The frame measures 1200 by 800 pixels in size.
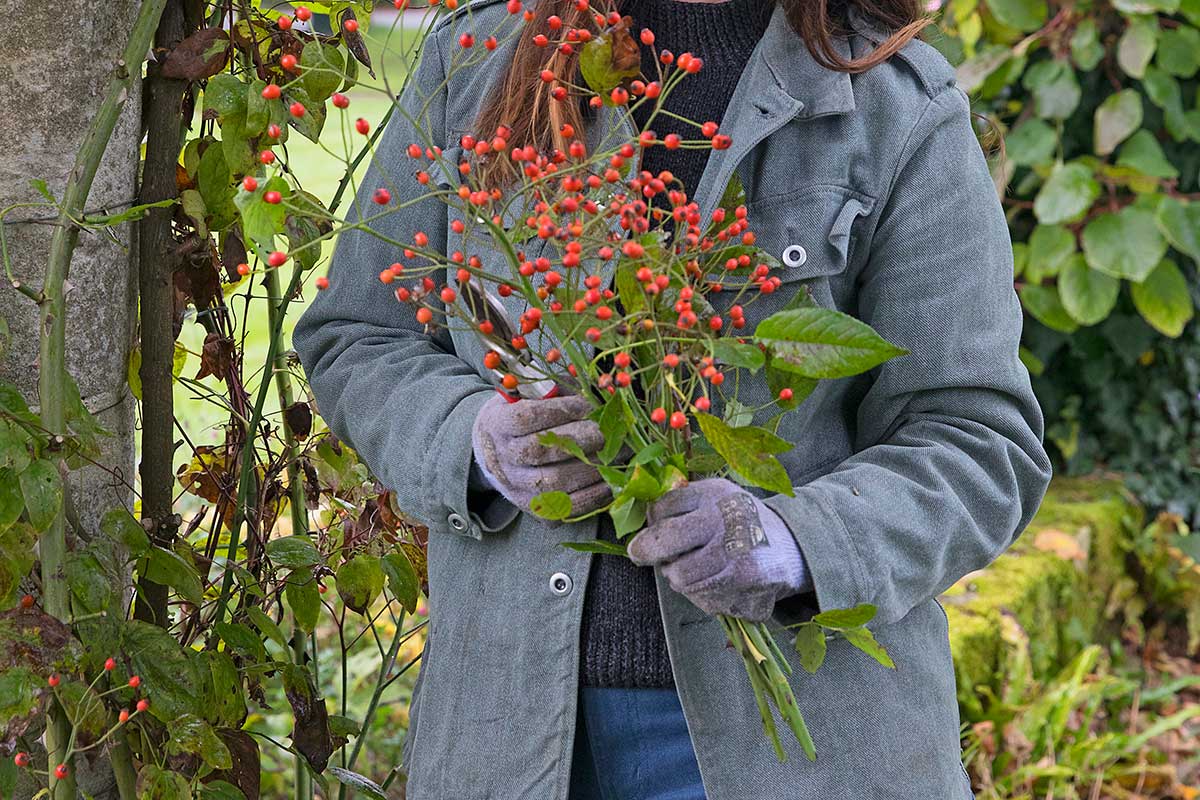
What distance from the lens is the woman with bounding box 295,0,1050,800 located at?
1.17 meters

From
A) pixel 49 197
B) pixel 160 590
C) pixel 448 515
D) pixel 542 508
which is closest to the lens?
pixel 542 508

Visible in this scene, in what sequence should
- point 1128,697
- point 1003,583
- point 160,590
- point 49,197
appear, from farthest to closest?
point 1128,697, point 1003,583, point 160,590, point 49,197

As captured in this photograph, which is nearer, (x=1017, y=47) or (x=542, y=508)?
(x=542, y=508)

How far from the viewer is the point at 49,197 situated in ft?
3.71

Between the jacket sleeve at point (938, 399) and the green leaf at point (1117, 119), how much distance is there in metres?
2.19

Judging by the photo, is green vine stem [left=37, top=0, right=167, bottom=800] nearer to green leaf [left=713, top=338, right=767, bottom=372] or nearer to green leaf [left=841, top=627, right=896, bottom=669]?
green leaf [left=713, top=338, right=767, bottom=372]

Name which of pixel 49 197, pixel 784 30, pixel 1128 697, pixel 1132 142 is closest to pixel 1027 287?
pixel 1132 142

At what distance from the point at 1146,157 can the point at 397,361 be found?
2507 millimetres

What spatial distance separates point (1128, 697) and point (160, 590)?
255 cm

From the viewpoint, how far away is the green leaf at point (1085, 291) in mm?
3242

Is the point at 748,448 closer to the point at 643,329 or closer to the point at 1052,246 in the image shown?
the point at 643,329

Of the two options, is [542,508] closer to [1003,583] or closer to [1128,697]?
[1003,583]

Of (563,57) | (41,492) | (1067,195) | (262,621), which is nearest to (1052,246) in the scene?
(1067,195)

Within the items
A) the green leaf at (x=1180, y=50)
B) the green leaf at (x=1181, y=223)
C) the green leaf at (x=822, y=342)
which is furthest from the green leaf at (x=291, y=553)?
the green leaf at (x=1180, y=50)
